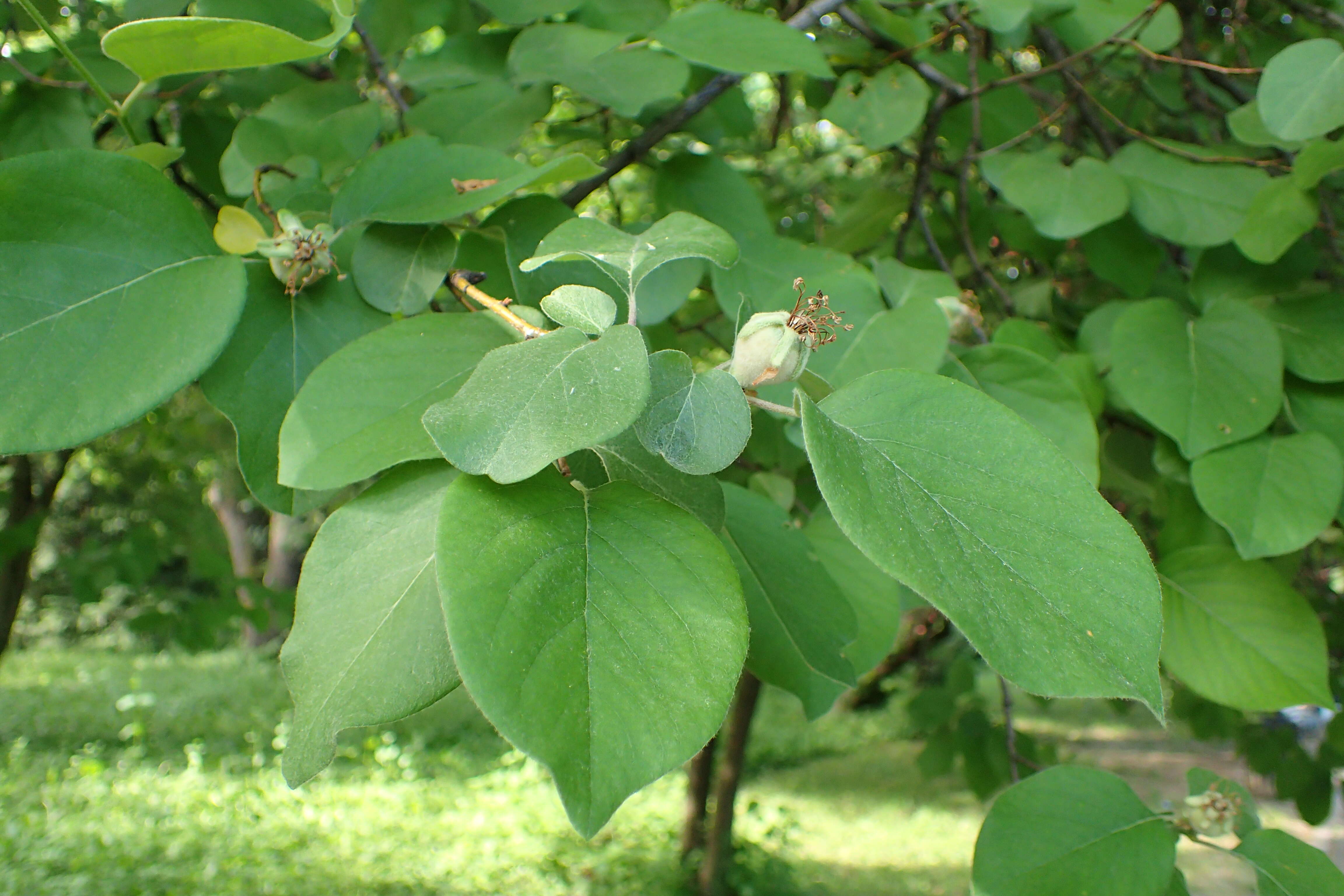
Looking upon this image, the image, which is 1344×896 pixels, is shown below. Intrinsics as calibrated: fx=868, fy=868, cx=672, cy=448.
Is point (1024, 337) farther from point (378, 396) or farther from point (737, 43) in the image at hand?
point (378, 396)

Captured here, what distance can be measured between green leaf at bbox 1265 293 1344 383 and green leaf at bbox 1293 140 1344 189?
0.49 feet

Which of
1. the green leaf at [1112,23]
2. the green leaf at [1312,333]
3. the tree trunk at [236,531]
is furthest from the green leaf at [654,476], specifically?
the tree trunk at [236,531]

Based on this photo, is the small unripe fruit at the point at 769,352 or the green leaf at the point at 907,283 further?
the green leaf at the point at 907,283

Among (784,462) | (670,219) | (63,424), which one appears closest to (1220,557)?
(784,462)

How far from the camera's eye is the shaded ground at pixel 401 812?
12.9 feet

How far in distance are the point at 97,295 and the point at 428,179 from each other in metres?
0.22

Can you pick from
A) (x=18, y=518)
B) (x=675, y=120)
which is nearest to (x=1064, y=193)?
(x=675, y=120)

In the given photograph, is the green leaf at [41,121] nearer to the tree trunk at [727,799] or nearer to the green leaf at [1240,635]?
the green leaf at [1240,635]

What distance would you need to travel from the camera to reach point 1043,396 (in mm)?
751

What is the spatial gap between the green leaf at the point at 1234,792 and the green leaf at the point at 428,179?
761 mm

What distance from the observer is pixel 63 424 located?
17.1 inches

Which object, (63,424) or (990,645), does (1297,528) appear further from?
(63,424)

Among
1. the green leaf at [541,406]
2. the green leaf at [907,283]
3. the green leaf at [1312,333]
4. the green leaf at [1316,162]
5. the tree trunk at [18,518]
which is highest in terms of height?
the green leaf at [541,406]

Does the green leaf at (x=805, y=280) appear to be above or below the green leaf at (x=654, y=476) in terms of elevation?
below
